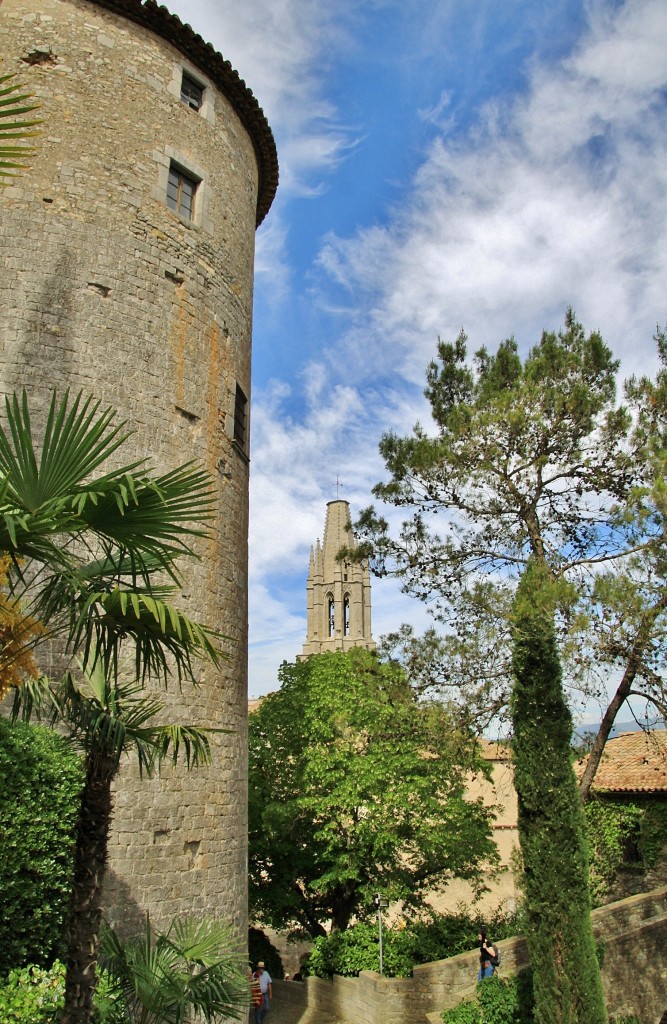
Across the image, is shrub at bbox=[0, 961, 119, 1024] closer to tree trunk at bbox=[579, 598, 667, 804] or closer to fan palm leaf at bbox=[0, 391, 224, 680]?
fan palm leaf at bbox=[0, 391, 224, 680]

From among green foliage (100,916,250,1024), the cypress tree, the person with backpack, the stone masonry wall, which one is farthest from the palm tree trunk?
the person with backpack

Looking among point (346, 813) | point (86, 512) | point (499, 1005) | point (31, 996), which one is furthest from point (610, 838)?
point (86, 512)

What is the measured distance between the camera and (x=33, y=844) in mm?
6508

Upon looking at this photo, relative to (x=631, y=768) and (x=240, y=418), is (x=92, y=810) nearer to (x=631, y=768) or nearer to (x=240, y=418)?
(x=240, y=418)

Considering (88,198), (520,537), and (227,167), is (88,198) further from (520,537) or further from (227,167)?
(520,537)

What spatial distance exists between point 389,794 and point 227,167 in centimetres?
1272

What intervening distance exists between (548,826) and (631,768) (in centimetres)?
1046

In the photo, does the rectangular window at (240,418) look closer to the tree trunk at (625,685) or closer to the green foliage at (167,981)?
the tree trunk at (625,685)

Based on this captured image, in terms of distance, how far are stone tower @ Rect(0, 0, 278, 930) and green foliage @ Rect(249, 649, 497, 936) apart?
6.00 m

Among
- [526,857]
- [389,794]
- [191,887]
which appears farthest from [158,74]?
[389,794]

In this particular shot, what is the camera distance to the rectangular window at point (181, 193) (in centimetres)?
1062

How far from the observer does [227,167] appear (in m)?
11.8

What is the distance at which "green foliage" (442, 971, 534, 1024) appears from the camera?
11.4 meters

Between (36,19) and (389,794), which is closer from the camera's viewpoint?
(36,19)
